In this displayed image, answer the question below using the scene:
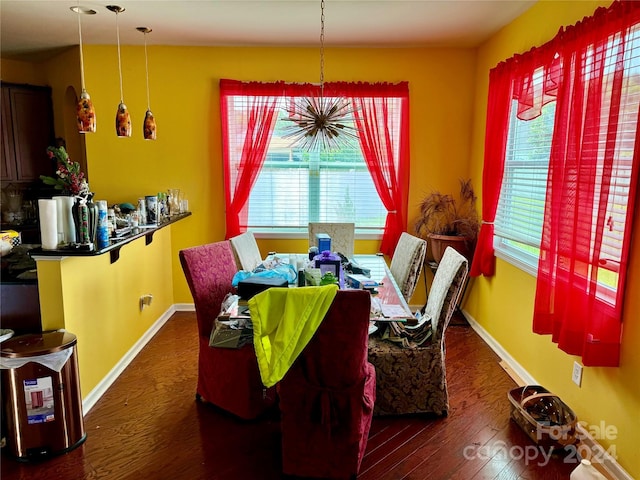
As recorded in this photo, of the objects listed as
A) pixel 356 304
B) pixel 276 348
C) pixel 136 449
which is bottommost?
pixel 136 449

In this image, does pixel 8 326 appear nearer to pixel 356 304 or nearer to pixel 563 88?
pixel 356 304

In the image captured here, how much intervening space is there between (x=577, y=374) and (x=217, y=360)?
2.06m

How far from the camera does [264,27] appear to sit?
3473mm

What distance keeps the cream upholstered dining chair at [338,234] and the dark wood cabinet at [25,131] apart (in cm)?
299

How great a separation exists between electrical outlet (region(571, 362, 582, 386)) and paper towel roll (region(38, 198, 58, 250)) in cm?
296

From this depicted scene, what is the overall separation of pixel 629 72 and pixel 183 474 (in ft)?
9.31

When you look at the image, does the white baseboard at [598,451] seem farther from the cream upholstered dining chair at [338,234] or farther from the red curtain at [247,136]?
the red curtain at [247,136]

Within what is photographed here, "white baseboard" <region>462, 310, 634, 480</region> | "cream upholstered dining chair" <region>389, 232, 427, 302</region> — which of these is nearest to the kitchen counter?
"cream upholstered dining chair" <region>389, 232, 427, 302</region>

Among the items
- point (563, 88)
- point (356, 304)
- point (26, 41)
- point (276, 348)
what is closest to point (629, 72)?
point (563, 88)

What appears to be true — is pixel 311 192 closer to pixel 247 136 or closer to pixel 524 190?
pixel 247 136

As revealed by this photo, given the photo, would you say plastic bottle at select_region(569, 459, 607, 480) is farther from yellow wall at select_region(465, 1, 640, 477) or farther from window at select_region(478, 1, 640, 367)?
window at select_region(478, 1, 640, 367)

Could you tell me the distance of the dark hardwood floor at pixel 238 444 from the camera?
2.09m

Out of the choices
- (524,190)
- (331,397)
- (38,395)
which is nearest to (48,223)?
(38,395)

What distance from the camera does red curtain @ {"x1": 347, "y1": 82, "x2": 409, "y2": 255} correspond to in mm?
4035
